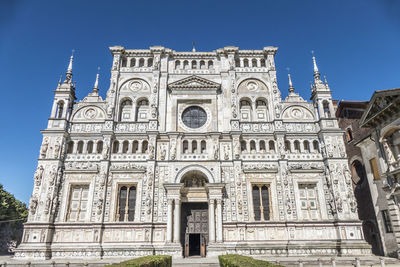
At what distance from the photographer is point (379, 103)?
2223 centimetres

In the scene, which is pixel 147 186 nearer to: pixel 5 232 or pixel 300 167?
pixel 300 167

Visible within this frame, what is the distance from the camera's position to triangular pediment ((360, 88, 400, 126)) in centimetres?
2047

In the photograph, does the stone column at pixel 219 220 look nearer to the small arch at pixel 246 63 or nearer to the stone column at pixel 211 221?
the stone column at pixel 211 221

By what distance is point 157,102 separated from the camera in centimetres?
2817

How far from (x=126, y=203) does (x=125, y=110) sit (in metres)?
9.82

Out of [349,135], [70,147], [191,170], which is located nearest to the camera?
[191,170]

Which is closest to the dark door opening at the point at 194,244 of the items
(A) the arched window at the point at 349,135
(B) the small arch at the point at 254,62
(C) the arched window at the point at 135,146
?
(C) the arched window at the point at 135,146

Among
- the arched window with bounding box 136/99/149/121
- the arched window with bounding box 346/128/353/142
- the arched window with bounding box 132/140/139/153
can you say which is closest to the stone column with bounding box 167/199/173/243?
the arched window with bounding box 132/140/139/153

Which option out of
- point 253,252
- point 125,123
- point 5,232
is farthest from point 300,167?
point 5,232

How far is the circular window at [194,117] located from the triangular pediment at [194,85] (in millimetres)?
2121

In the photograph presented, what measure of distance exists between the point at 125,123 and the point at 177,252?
13.1 meters

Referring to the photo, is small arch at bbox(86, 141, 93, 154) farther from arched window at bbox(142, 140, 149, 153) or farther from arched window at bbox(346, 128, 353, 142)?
arched window at bbox(346, 128, 353, 142)

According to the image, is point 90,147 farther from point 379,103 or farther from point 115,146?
point 379,103

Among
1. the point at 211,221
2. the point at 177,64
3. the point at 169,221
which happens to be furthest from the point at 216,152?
the point at 177,64
